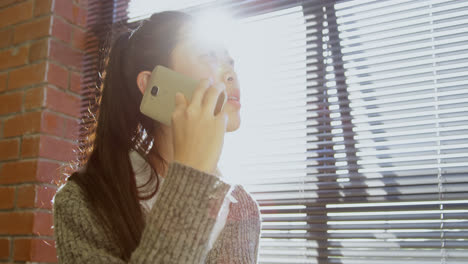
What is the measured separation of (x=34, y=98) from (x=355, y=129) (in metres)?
1.28

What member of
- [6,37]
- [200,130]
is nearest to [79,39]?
[6,37]

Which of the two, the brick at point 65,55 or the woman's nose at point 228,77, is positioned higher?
the brick at point 65,55

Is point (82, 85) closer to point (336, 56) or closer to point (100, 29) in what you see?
point (100, 29)

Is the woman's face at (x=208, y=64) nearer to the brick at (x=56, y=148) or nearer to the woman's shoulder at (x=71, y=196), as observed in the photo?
the woman's shoulder at (x=71, y=196)

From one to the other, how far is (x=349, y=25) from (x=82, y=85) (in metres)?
1.18

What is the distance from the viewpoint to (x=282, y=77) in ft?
5.08

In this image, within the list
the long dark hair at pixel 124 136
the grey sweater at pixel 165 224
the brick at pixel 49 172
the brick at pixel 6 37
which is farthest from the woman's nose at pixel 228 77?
the brick at pixel 6 37

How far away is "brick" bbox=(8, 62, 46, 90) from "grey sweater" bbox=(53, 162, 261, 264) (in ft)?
3.56

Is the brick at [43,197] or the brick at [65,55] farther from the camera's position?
the brick at [65,55]

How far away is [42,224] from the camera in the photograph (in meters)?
1.72

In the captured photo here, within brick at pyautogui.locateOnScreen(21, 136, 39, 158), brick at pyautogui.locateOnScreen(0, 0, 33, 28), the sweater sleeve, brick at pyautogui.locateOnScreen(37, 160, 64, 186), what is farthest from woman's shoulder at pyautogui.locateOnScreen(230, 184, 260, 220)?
brick at pyautogui.locateOnScreen(0, 0, 33, 28)

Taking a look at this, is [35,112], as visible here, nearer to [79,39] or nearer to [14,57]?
[14,57]

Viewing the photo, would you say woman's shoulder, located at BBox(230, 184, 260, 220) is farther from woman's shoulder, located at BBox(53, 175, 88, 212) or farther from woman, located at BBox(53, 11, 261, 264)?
woman's shoulder, located at BBox(53, 175, 88, 212)

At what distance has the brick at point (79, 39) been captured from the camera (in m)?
2.00
